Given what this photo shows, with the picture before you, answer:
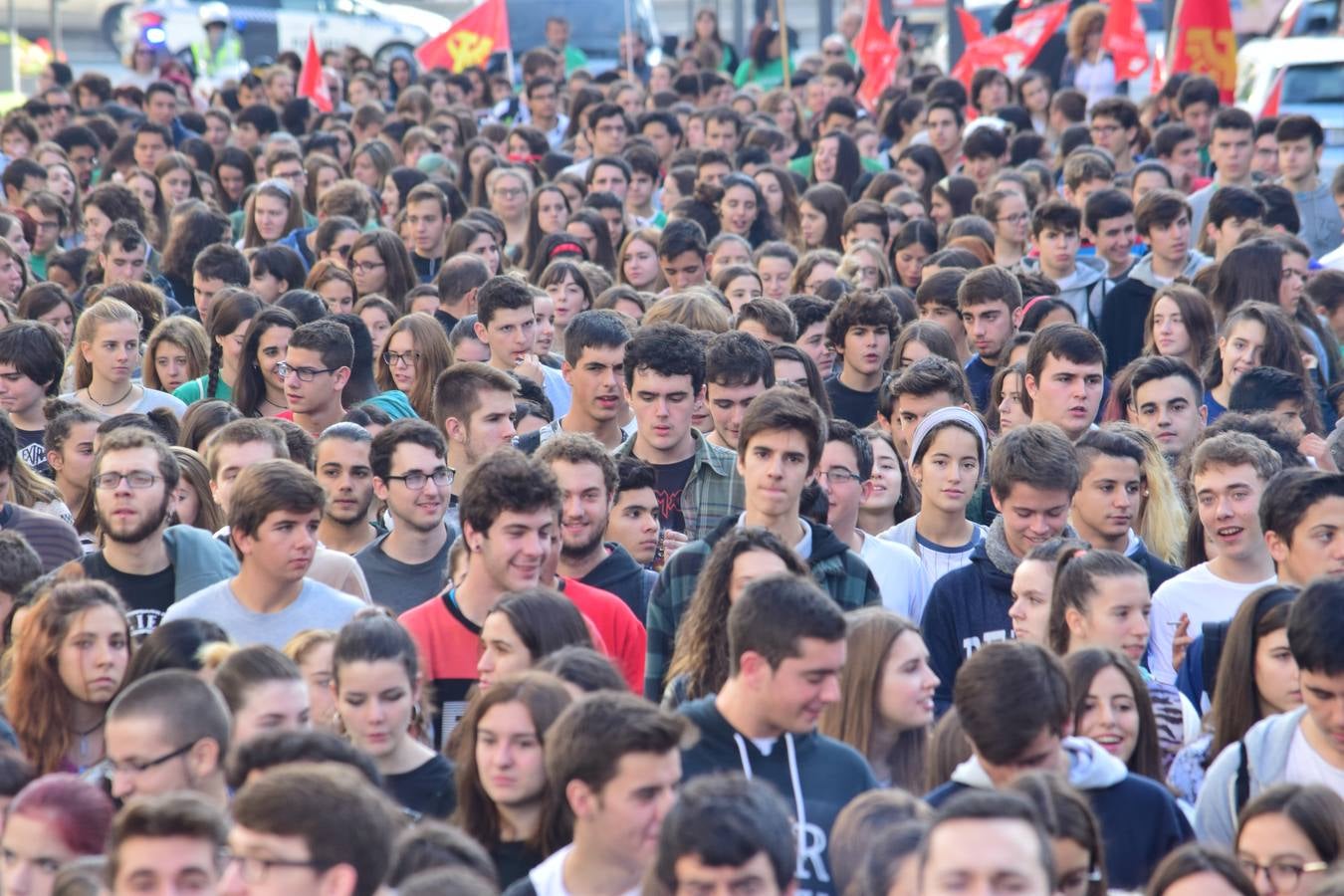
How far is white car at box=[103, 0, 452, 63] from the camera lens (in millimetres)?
33969

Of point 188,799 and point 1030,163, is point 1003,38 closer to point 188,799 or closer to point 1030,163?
point 1030,163

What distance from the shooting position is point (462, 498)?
691 centimetres

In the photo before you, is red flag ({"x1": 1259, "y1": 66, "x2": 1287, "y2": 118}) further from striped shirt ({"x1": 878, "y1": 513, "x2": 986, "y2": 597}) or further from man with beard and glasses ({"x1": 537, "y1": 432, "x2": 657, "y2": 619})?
man with beard and glasses ({"x1": 537, "y1": 432, "x2": 657, "y2": 619})

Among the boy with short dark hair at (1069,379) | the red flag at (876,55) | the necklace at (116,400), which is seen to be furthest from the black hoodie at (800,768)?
the red flag at (876,55)

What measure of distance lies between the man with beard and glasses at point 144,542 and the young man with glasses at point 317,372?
6.40 feet

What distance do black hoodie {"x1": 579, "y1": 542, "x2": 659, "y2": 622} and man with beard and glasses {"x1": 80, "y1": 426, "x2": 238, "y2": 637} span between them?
122cm

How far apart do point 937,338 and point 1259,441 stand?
261cm

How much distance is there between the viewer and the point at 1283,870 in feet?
16.5

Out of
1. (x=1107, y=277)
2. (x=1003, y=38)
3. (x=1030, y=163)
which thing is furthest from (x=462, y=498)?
(x=1003, y=38)

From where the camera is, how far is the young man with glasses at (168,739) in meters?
5.40

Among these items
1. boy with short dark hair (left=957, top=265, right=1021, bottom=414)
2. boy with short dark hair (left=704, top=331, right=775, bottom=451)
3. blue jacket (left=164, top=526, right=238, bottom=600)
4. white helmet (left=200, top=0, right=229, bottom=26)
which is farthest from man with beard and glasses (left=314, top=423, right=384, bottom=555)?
white helmet (left=200, top=0, right=229, bottom=26)

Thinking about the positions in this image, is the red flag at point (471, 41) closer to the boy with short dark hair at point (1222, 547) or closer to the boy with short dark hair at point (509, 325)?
the boy with short dark hair at point (509, 325)

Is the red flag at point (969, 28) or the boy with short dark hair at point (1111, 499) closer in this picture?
the boy with short dark hair at point (1111, 499)

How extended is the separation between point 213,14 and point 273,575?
25.5 metres
